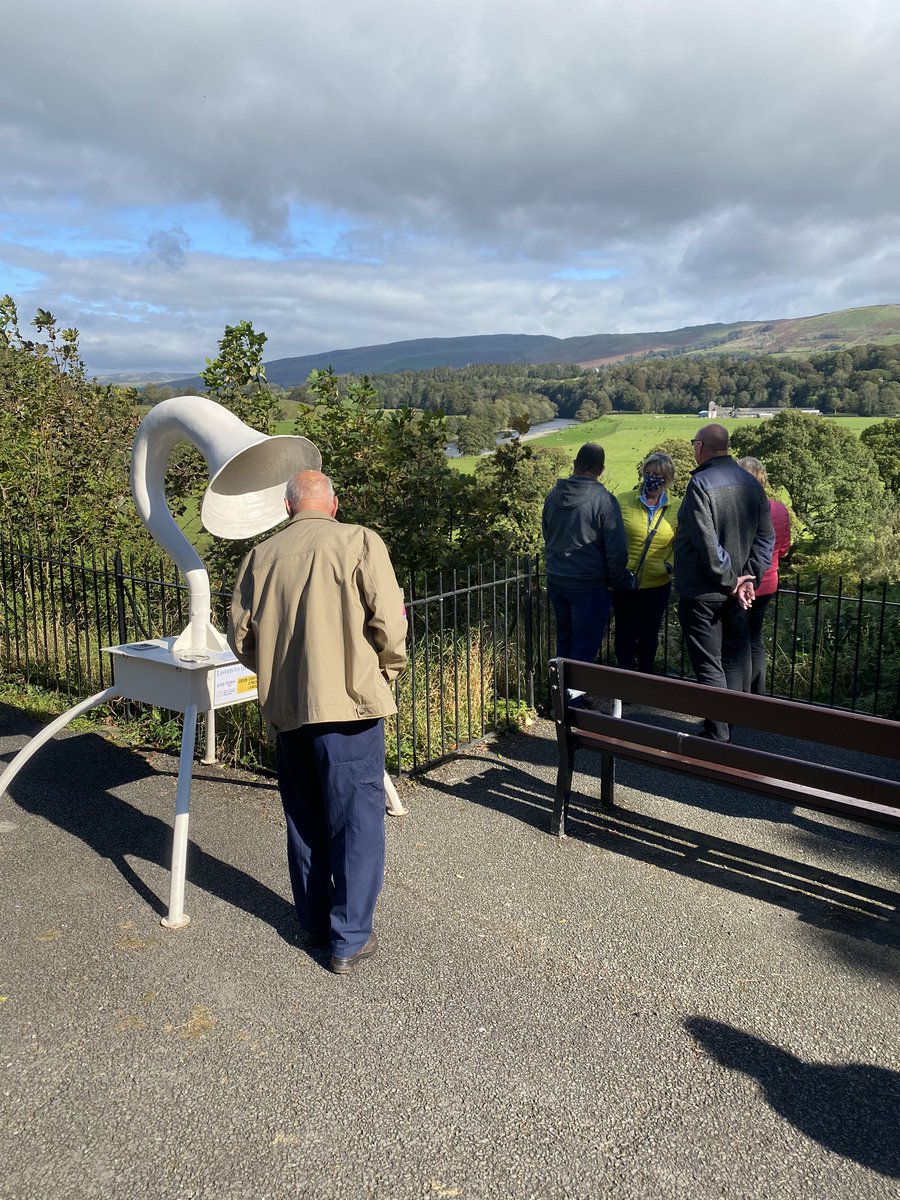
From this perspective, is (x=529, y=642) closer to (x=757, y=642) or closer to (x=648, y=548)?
(x=648, y=548)

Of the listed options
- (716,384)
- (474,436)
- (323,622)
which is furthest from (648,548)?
(716,384)

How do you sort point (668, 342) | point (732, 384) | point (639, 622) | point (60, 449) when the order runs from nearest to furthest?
point (639, 622) → point (60, 449) → point (732, 384) → point (668, 342)

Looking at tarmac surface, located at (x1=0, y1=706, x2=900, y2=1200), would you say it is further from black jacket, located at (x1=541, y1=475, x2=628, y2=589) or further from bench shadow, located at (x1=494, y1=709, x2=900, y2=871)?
black jacket, located at (x1=541, y1=475, x2=628, y2=589)

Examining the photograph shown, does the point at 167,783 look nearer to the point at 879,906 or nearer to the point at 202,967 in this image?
the point at 202,967

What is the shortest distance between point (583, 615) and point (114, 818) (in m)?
3.14

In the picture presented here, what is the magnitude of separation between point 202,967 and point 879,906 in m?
2.80

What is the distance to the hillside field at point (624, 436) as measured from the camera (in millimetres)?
12351

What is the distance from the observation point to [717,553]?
203 inches

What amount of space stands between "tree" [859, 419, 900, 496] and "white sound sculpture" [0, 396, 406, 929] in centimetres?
2452

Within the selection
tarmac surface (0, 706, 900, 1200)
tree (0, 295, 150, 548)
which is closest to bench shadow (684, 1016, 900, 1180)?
tarmac surface (0, 706, 900, 1200)

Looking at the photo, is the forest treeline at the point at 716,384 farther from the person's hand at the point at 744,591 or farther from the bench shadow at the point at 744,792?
the person's hand at the point at 744,591

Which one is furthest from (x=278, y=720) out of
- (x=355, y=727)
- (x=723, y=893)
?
(x=723, y=893)

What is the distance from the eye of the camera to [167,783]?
5.50 metres

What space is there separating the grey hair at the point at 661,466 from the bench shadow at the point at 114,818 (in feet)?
11.9
